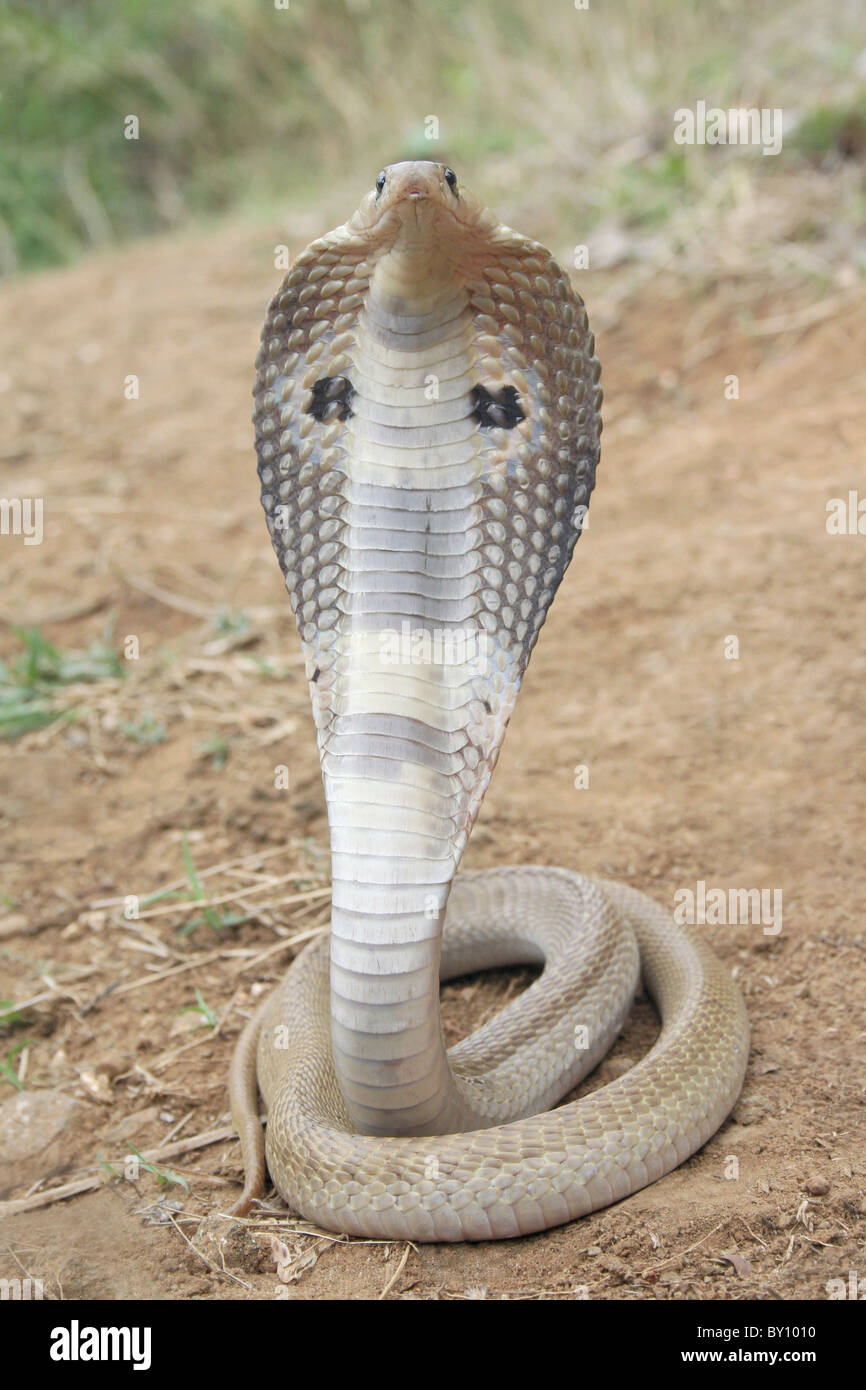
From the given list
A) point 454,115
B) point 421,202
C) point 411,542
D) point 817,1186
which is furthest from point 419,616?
point 454,115

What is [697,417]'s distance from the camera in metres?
6.05

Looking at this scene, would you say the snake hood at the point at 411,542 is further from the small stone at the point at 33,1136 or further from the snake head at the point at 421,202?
the small stone at the point at 33,1136

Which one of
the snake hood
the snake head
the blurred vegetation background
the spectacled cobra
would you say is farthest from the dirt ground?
the snake head

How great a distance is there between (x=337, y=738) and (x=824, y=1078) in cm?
133

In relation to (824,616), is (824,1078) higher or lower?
lower

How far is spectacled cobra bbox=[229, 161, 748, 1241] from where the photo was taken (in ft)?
7.36

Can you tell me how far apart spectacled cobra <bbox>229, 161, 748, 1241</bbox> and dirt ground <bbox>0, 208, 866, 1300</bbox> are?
13 centimetres

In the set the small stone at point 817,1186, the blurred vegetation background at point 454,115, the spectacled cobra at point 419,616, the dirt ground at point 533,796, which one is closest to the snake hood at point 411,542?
the spectacled cobra at point 419,616

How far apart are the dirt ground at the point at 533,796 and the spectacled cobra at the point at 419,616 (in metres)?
0.13

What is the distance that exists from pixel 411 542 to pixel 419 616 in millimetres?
142

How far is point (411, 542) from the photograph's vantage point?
235 centimetres

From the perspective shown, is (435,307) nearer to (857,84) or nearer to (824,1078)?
(824,1078)
